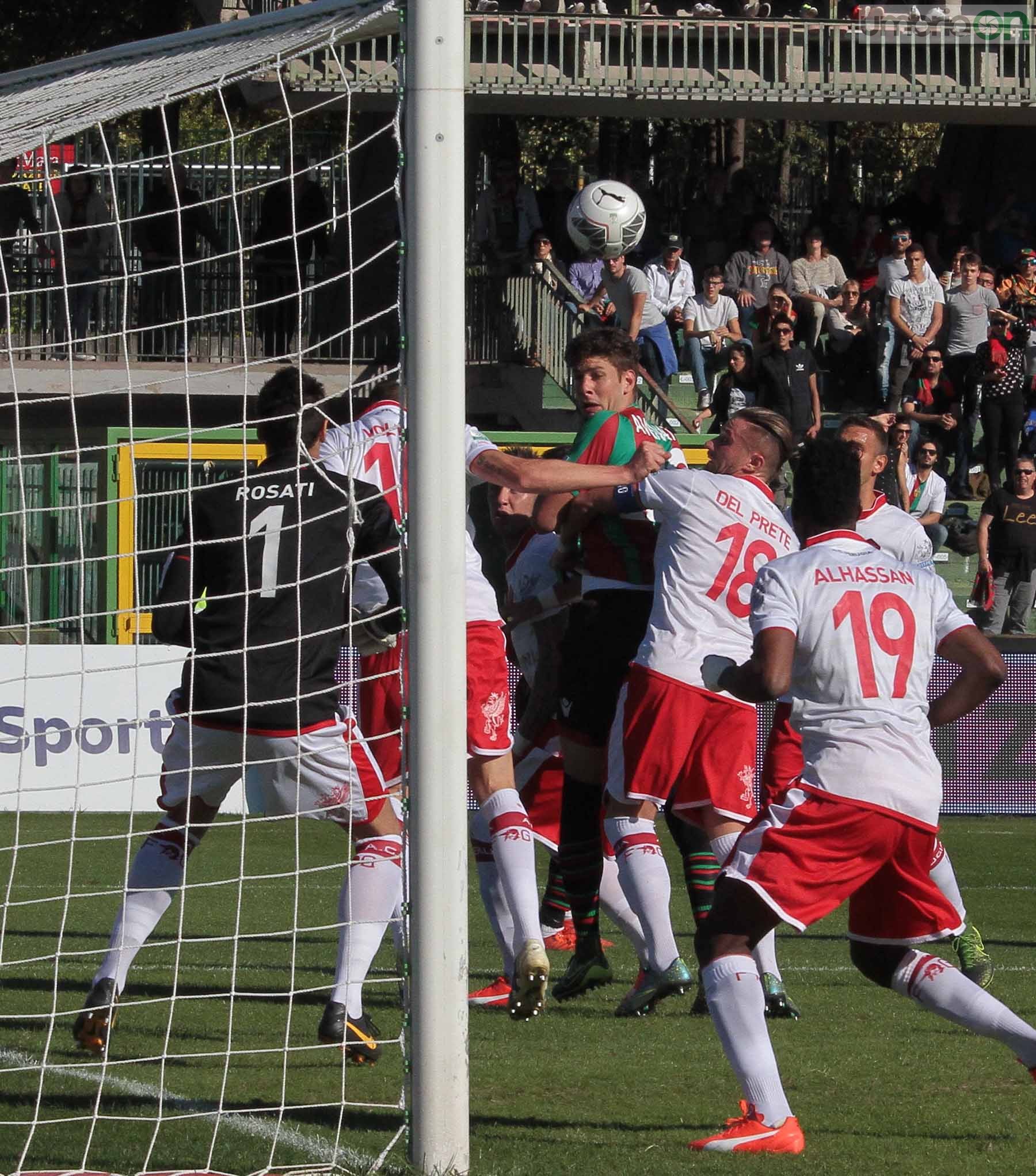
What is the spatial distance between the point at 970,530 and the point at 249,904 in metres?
9.69

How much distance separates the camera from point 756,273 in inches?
774

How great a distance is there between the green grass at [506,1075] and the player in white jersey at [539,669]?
1.32ft

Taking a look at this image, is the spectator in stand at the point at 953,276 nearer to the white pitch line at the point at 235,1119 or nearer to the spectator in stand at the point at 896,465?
the spectator in stand at the point at 896,465

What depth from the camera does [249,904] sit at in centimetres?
880

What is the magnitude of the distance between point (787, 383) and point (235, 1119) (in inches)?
514

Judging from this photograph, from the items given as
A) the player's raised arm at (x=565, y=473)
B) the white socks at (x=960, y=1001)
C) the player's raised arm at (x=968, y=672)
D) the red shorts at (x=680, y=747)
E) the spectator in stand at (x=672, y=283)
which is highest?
the spectator in stand at (x=672, y=283)

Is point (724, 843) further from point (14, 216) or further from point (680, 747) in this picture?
point (14, 216)

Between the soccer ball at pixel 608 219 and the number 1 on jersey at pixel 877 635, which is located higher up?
the soccer ball at pixel 608 219

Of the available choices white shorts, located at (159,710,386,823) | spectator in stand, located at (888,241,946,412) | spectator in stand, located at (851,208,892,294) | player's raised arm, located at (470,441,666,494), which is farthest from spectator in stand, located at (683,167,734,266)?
white shorts, located at (159,710,386,823)

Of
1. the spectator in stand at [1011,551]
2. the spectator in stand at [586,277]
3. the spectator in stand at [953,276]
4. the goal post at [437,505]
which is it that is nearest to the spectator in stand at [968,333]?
the spectator in stand at [953,276]

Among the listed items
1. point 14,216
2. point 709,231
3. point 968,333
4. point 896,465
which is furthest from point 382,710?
point 709,231

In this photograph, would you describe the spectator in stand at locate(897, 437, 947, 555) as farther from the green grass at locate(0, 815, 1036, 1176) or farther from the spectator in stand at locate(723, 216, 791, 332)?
the green grass at locate(0, 815, 1036, 1176)

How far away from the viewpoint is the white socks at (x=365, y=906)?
539 centimetres

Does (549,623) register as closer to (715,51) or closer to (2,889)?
(2,889)
